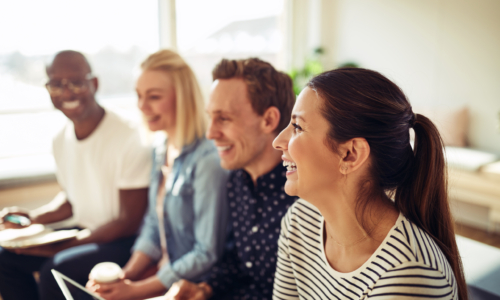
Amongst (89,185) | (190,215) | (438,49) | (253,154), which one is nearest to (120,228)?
(89,185)

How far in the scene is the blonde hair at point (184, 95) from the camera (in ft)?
5.49

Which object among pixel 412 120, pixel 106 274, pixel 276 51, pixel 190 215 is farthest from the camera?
pixel 276 51

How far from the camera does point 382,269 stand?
825 mm

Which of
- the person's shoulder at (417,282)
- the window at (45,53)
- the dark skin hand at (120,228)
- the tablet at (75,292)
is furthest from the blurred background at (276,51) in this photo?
the person's shoulder at (417,282)

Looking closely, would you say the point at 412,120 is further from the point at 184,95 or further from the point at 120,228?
the point at 120,228

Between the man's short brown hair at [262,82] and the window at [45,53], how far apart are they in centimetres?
204

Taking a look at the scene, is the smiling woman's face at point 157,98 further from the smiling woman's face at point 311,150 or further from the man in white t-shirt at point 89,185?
the smiling woman's face at point 311,150

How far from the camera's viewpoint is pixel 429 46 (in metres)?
4.34

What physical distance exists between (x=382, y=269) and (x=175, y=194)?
975 millimetres

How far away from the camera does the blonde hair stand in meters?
1.67

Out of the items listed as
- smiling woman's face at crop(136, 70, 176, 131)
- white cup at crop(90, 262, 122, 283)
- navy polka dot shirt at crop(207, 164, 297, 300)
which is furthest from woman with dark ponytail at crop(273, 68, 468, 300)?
smiling woman's face at crop(136, 70, 176, 131)

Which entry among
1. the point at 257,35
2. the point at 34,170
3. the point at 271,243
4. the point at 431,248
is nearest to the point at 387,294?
the point at 431,248

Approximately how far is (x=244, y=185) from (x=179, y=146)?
1.27ft

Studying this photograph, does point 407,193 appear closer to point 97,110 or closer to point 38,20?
point 97,110
